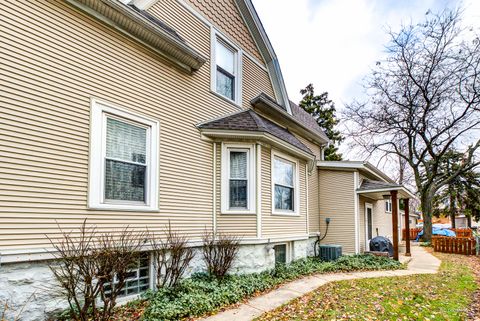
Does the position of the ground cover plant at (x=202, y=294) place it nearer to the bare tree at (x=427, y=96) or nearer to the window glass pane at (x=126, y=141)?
the window glass pane at (x=126, y=141)

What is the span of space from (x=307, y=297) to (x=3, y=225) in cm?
578

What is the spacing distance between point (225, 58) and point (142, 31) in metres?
3.38

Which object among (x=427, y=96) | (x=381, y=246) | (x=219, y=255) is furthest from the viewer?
(x=427, y=96)

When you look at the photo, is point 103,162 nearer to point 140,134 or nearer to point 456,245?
point 140,134

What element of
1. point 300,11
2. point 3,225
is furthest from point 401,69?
point 3,225

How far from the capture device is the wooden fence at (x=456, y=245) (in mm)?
15008

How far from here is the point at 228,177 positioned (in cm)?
802

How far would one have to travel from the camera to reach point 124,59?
5.99m

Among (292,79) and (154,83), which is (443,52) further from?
(292,79)

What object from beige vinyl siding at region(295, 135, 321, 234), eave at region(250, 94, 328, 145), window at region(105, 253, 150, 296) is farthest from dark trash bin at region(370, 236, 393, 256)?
window at region(105, 253, 150, 296)

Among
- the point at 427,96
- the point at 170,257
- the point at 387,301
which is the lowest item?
the point at 387,301

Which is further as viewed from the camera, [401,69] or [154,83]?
[401,69]

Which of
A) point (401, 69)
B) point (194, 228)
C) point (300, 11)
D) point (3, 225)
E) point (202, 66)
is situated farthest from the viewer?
point (401, 69)

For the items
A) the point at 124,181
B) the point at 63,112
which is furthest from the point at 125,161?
the point at 63,112
